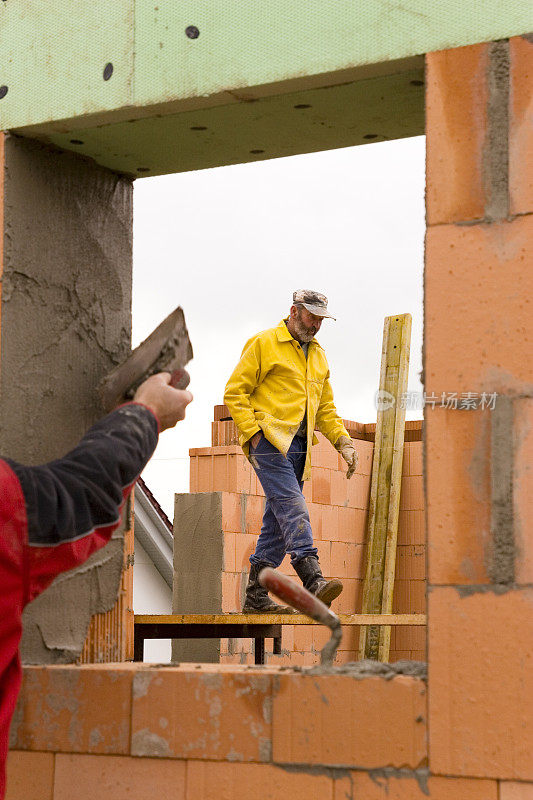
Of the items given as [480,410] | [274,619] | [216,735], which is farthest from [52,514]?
[274,619]

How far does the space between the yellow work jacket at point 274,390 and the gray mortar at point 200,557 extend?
2.06 meters

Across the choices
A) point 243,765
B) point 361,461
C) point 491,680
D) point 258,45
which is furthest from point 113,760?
point 361,461

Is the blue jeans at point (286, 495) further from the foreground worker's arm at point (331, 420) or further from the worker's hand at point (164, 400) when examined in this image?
the worker's hand at point (164, 400)

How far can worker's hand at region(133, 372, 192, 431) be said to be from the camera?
261 cm

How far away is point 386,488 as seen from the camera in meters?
9.66

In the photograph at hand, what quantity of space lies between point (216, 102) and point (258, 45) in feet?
0.69

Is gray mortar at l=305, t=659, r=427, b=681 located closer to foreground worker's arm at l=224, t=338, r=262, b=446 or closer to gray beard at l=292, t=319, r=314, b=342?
foreground worker's arm at l=224, t=338, r=262, b=446

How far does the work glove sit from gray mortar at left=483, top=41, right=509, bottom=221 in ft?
10.0

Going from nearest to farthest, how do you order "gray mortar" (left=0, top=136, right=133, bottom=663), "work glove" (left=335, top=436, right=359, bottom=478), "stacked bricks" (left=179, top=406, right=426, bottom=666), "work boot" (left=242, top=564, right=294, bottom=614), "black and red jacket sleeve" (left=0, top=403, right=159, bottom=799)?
"black and red jacket sleeve" (left=0, top=403, right=159, bottom=799) → "gray mortar" (left=0, top=136, right=133, bottom=663) → "work boot" (left=242, top=564, right=294, bottom=614) → "work glove" (left=335, top=436, right=359, bottom=478) → "stacked bricks" (left=179, top=406, right=426, bottom=666)

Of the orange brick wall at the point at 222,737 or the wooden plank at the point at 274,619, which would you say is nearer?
the orange brick wall at the point at 222,737

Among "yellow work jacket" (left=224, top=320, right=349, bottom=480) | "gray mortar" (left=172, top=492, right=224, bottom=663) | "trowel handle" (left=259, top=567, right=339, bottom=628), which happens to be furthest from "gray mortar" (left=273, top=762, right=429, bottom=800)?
Answer: "gray mortar" (left=172, top=492, right=224, bottom=663)

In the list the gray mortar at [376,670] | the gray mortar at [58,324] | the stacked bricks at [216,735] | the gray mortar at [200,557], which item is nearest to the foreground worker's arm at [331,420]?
the gray mortar at [200,557]

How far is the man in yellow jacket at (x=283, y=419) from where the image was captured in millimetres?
5402

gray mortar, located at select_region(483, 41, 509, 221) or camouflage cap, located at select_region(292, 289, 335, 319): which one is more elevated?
camouflage cap, located at select_region(292, 289, 335, 319)
